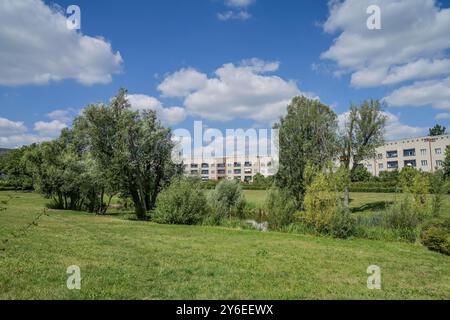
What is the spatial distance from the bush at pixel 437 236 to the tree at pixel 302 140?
1504 cm

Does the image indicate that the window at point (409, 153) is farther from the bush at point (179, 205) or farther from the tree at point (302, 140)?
the bush at point (179, 205)

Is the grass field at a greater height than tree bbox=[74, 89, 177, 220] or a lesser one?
lesser

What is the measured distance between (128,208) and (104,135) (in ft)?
39.7

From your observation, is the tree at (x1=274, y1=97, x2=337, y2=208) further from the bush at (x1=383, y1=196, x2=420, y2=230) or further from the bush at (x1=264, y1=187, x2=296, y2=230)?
the bush at (x1=383, y1=196, x2=420, y2=230)

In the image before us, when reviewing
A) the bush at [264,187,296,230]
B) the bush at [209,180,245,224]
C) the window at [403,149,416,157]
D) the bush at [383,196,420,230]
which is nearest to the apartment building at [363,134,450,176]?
the window at [403,149,416,157]

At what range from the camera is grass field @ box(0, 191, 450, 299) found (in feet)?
22.7

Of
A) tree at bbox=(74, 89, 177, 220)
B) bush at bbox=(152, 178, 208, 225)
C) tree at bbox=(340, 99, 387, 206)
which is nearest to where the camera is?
bush at bbox=(152, 178, 208, 225)

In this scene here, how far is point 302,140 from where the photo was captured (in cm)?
3131

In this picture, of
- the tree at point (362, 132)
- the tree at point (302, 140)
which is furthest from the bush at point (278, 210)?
the tree at point (362, 132)

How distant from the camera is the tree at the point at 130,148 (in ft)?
79.0

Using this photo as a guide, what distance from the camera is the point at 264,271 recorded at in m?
8.77

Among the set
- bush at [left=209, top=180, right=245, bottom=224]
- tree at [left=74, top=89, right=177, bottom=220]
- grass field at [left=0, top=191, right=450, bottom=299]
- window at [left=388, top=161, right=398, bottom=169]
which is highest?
window at [left=388, top=161, right=398, bottom=169]

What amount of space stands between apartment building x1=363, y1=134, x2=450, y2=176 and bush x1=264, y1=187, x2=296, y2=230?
64501 mm

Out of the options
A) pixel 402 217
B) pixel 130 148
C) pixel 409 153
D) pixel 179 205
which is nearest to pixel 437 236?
pixel 402 217
